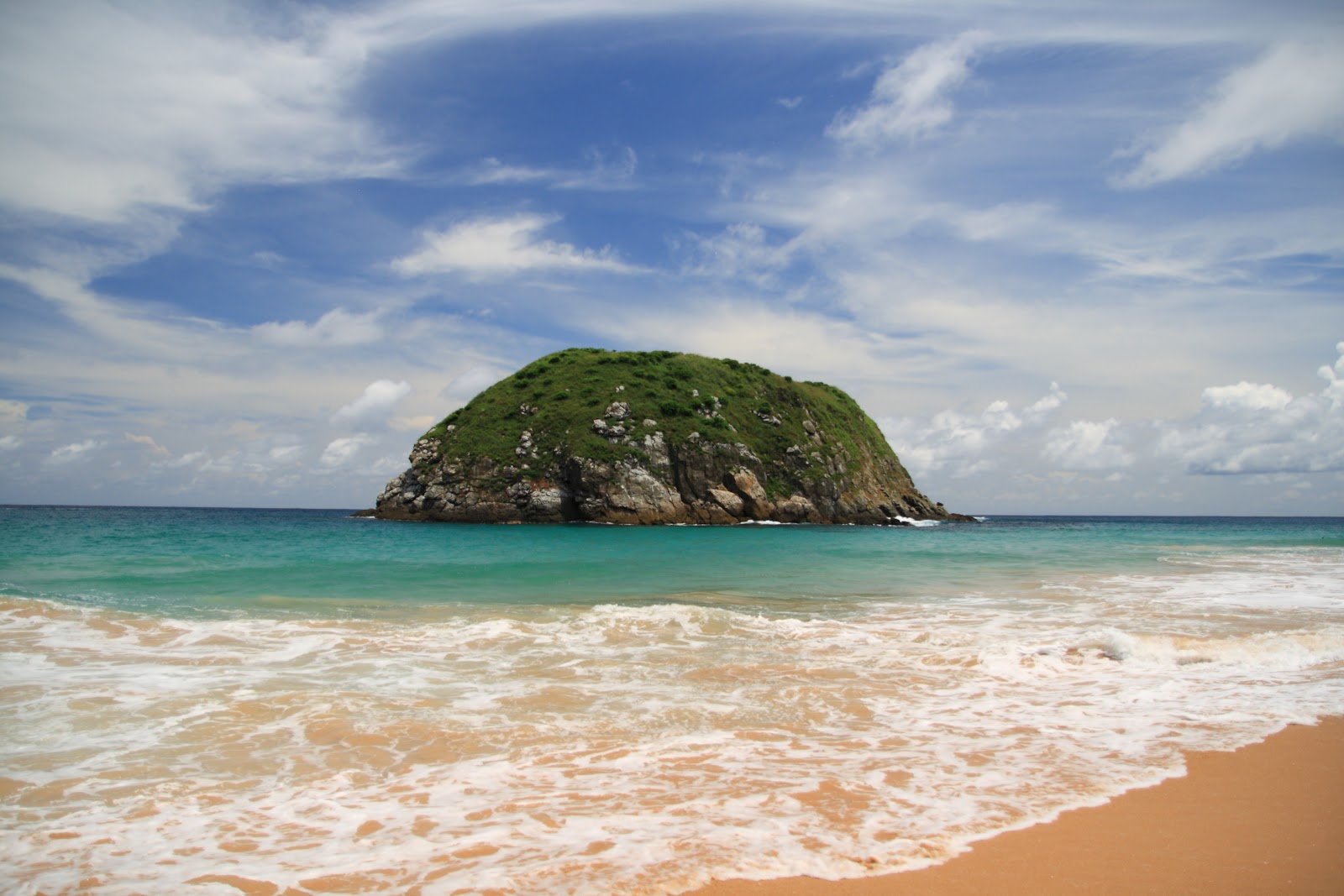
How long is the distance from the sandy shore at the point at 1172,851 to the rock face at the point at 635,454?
59131 mm

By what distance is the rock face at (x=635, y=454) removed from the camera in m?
65.8

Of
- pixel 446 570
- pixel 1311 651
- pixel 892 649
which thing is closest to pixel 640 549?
pixel 446 570

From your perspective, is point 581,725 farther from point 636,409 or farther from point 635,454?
point 636,409

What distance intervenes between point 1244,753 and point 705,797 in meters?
4.85

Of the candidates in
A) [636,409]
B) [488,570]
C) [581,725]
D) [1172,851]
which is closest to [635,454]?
[636,409]

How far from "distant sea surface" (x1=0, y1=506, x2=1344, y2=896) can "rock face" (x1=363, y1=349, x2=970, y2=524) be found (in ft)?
159

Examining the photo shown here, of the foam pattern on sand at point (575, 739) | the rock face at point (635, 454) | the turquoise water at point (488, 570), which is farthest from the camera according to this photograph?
the rock face at point (635, 454)

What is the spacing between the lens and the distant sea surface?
4.48 m

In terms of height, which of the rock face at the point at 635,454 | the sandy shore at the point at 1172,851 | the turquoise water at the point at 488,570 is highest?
the rock face at the point at 635,454

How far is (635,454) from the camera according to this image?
219 feet

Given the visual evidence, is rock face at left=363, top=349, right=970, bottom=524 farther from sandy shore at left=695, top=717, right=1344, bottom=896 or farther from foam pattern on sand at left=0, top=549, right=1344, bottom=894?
sandy shore at left=695, top=717, right=1344, bottom=896

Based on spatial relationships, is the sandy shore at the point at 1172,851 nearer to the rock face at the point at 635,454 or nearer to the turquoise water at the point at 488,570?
the turquoise water at the point at 488,570

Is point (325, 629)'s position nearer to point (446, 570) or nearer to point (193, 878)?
point (193, 878)

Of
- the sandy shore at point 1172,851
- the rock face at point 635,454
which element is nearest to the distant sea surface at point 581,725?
the sandy shore at point 1172,851
